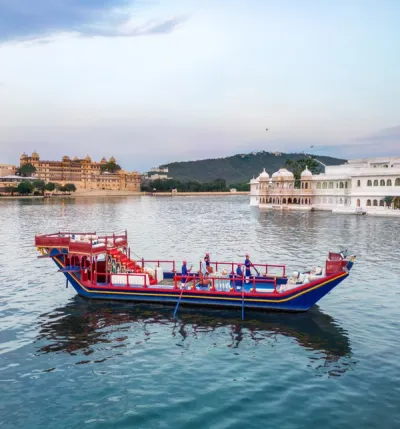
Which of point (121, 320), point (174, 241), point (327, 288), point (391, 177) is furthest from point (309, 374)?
point (391, 177)

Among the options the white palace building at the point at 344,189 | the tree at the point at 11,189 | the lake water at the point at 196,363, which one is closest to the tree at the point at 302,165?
the white palace building at the point at 344,189

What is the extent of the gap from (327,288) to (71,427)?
41.3 feet

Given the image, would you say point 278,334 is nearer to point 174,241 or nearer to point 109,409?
point 109,409

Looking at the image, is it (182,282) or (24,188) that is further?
(24,188)

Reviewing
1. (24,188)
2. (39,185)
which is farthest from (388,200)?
(39,185)

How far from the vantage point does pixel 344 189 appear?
87.7 meters

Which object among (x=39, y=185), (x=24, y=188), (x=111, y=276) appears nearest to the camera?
(x=111, y=276)

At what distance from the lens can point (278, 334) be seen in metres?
17.9

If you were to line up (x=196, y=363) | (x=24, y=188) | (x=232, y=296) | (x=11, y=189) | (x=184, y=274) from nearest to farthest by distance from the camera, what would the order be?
(x=196, y=363), (x=232, y=296), (x=184, y=274), (x=24, y=188), (x=11, y=189)

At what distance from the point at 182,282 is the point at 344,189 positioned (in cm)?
7259

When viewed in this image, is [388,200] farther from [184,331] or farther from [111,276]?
[184,331]

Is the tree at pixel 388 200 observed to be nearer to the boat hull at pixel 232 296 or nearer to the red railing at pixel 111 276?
the boat hull at pixel 232 296

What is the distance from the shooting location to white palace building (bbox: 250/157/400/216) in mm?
78812

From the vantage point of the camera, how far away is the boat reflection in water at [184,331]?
1623cm
